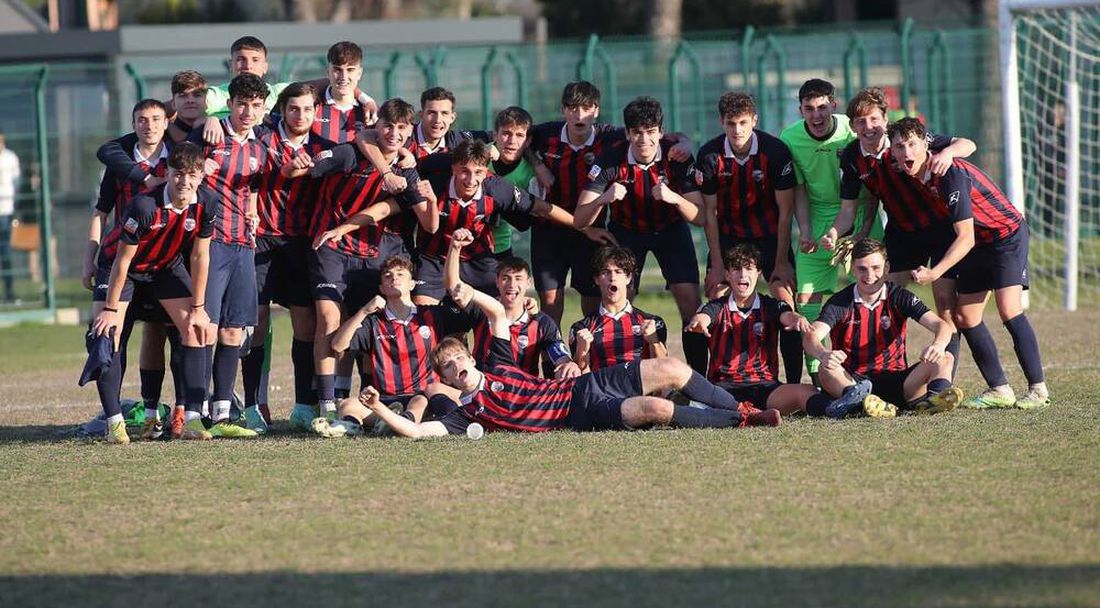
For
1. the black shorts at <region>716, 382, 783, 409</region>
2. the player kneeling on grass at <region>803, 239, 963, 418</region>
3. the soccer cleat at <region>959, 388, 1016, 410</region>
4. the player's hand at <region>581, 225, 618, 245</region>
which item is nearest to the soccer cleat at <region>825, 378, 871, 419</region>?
the player kneeling on grass at <region>803, 239, 963, 418</region>

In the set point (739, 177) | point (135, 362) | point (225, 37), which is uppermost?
point (225, 37)

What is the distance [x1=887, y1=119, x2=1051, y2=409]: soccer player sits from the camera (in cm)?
735

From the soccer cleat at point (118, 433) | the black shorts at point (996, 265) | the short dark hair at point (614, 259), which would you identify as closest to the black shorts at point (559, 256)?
the short dark hair at point (614, 259)

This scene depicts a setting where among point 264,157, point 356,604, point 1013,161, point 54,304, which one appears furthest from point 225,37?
point 356,604

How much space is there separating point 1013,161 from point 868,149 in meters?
5.15

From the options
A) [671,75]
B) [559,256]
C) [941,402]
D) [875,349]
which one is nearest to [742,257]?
[875,349]

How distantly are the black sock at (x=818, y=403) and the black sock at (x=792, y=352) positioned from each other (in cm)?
52

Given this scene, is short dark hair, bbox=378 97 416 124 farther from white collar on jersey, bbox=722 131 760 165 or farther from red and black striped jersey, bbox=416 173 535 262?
white collar on jersey, bbox=722 131 760 165

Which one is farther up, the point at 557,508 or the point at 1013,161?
the point at 1013,161

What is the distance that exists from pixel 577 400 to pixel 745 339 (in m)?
1.09

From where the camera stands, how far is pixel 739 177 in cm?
804

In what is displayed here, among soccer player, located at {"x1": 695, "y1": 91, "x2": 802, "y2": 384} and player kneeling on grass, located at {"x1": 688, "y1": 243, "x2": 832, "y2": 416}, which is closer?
player kneeling on grass, located at {"x1": 688, "y1": 243, "x2": 832, "y2": 416}

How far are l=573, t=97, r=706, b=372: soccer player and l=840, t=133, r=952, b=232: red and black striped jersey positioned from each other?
0.85 m

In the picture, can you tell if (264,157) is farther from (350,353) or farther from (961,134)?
(961,134)
